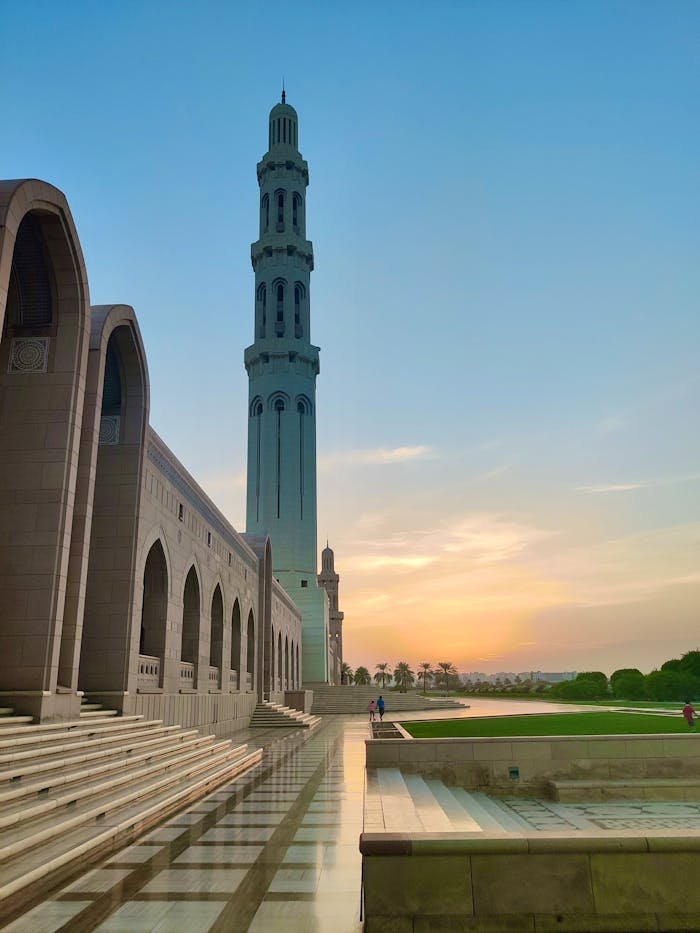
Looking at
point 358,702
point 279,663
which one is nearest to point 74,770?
point 279,663

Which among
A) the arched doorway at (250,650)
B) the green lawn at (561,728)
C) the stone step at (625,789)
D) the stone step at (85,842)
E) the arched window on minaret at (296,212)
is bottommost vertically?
the stone step at (625,789)

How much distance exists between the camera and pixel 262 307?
53.4 m

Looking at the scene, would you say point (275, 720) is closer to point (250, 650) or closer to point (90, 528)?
point (250, 650)

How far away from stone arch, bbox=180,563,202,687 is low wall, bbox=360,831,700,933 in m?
15.8

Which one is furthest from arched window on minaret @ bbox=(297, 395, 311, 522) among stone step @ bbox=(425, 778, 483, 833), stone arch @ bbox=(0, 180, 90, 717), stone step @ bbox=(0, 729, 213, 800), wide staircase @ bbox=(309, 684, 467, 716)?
stone step @ bbox=(425, 778, 483, 833)

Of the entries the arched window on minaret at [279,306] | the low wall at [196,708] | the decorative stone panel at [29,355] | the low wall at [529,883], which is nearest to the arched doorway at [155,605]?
the low wall at [196,708]

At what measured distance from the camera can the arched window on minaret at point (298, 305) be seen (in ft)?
173

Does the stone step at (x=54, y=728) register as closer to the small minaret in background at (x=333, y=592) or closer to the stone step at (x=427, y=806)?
the stone step at (x=427, y=806)

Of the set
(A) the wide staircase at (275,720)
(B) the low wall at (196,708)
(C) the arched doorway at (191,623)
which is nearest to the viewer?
(B) the low wall at (196,708)

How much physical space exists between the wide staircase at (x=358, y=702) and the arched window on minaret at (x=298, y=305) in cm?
2640

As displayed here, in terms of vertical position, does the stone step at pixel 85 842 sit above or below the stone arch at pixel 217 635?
below

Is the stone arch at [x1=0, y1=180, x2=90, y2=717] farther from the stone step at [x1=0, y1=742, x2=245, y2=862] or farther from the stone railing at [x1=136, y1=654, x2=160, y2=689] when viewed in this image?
the stone railing at [x1=136, y1=654, x2=160, y2=689]

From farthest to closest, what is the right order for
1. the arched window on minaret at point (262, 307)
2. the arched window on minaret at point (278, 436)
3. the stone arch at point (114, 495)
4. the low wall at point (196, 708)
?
the arched window on minaret at point (262, 307) → the arched window on minaret at point (278, 436) → the low wall at point (196, 708) → the stone arch at point (114, 495)

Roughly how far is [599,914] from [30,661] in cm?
913
